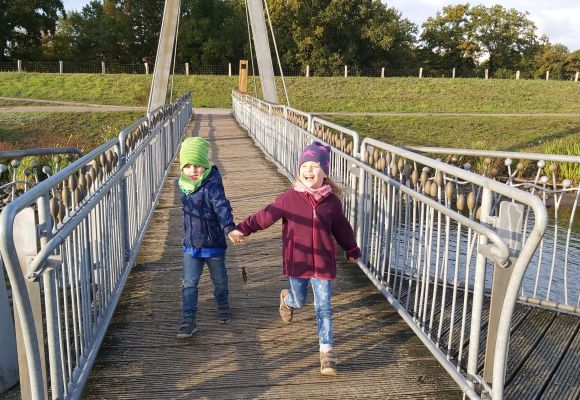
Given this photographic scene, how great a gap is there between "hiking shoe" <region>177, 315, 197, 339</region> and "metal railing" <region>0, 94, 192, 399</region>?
0.46m

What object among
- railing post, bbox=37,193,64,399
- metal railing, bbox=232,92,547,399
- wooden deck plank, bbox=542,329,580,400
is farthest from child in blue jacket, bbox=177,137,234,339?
wooden deck plank, bbox=542,329,580,400

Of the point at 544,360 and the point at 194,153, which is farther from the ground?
the point at 194,153

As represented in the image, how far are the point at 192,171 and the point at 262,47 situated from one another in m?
13.0

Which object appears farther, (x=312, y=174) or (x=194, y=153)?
(x=194, y=153)

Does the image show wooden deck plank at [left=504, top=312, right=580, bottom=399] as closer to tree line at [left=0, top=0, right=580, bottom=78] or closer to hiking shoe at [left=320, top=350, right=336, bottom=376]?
hiking shoe at [left=320, top=350, right=336, bottom=376]

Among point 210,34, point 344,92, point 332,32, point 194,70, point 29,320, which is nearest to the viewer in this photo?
point 29,320

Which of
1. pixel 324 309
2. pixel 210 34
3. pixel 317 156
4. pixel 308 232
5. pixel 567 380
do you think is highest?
pixel 210 34

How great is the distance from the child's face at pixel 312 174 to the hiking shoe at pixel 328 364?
99 centimetres

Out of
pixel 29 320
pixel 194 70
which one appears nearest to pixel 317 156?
pixel 29 320

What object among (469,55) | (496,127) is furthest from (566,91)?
(469,55)

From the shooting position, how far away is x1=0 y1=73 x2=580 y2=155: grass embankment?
27.8 meters

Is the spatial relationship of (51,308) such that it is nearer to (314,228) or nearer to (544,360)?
(314,228)

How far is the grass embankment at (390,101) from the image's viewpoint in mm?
27828

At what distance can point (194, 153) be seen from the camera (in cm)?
377
